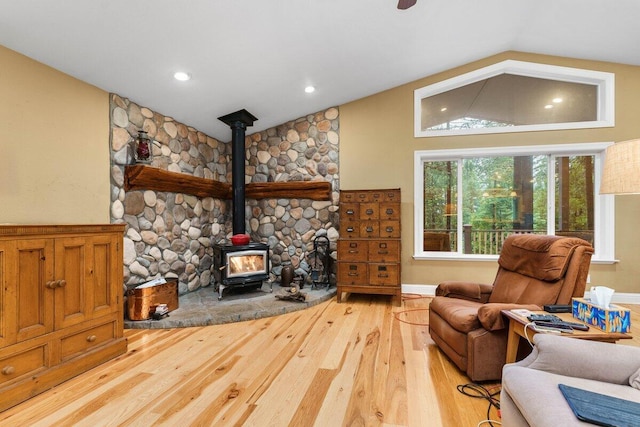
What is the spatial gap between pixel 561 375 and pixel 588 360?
5.1 inches

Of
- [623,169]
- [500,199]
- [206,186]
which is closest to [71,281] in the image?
[206,186]

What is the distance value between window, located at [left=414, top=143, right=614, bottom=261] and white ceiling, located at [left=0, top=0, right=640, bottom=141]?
1310 millimetres

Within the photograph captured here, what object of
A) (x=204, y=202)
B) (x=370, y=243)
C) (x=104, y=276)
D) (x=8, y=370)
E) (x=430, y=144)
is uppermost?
(x=430, y=144)

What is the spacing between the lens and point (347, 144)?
4711 mm

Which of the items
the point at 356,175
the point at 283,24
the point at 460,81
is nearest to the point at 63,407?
the point at 283,24

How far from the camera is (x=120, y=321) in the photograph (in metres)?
2.55

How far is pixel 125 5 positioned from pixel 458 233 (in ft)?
14.7

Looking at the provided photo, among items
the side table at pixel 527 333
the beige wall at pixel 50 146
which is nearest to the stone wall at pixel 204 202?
the beige wall at pixel 50 146

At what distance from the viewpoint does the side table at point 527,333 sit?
5.27ft

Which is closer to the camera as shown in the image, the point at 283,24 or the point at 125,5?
the point at 125,5

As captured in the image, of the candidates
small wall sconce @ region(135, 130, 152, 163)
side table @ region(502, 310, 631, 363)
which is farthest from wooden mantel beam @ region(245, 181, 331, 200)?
side table @ region(502, 310, 631, 363)

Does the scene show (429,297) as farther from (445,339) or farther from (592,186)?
(592,186)

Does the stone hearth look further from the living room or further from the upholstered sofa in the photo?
the upholstered sofa

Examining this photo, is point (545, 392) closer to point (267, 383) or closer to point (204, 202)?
point (267, 383)
